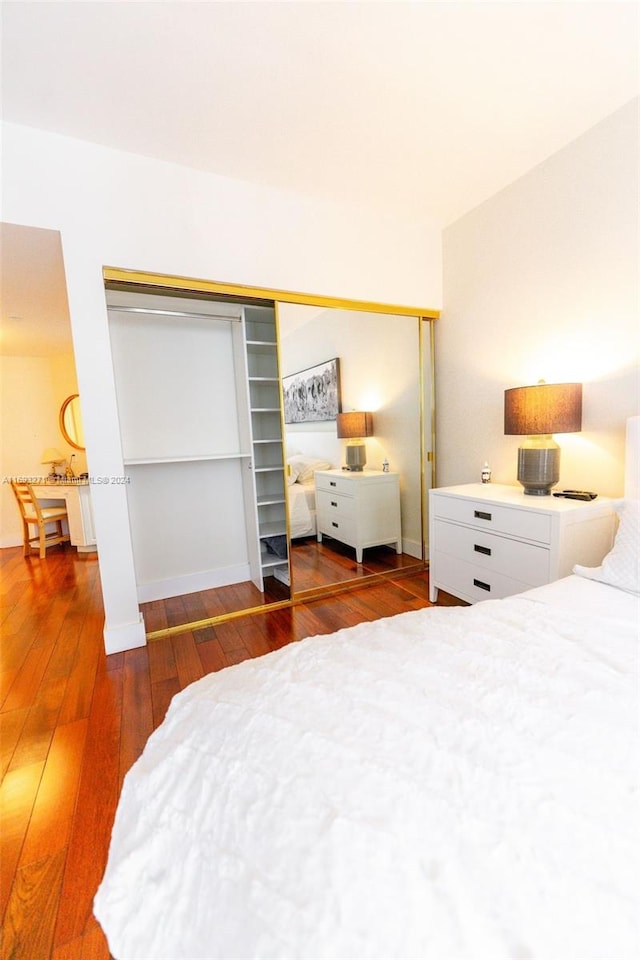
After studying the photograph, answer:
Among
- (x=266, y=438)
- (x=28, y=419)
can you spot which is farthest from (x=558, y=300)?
(x=28, y=419)

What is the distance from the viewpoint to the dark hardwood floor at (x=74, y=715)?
1080 millimetres

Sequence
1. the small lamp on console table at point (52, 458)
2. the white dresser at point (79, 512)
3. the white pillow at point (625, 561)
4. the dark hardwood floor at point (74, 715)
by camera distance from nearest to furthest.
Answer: the dark hardwood floor at point (74, 715) < the white pillow at point (625, 561) < the white dresser at point (79, 512) < the small lamp on console table at point (52, 458)

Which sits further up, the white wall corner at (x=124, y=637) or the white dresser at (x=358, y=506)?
the white dresser at (x=358, y=506)

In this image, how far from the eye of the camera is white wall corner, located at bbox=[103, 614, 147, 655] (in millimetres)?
2281

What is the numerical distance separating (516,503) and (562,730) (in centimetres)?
150

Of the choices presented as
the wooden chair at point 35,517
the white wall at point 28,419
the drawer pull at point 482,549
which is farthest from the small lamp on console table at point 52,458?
the drawer pull at point 482,549

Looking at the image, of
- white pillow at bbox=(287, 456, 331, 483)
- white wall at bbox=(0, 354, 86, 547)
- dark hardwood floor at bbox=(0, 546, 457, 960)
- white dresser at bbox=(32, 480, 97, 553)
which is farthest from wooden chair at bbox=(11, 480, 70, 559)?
white pillow at bbox=(287, 456, 331, 483)

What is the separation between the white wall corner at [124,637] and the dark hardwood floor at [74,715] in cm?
5

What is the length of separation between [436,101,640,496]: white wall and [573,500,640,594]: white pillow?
0.66 meters

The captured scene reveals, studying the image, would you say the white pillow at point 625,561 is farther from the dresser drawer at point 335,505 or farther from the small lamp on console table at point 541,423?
the dresser drawer at point 335,505

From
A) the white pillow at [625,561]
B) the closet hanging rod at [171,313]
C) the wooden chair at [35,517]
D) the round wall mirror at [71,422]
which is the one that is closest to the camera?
the white pillow at [625,561]

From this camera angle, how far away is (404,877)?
20.7 inches

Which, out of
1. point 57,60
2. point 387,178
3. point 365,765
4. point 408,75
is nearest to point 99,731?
point 365,765

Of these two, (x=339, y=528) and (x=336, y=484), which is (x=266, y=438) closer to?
(x=336, y=484)
